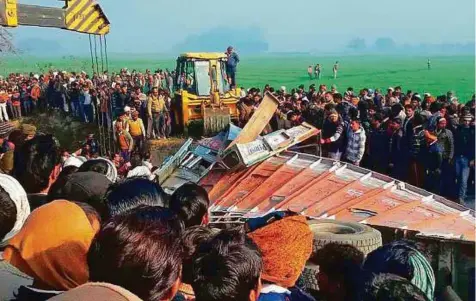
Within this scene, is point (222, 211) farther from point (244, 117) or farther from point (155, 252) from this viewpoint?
point (244, 117)

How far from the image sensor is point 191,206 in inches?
131

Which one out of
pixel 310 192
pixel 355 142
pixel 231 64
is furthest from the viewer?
pixel 231 64

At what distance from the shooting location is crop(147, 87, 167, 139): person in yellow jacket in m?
17.0

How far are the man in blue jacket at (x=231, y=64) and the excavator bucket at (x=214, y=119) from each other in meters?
1.90

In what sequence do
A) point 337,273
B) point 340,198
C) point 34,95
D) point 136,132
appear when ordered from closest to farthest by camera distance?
point 337,273, point 340,198, point 136,132, point 34,95

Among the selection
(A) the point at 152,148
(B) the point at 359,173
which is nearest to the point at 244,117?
(A) the point at 152,148

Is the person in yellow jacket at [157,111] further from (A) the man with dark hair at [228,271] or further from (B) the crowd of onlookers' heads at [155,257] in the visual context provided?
(A) the man with dark hair at [228,271]

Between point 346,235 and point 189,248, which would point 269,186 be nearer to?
point 346,235

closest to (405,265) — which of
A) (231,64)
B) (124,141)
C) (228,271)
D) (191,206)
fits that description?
(228,271)

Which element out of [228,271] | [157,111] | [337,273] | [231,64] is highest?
[231,64]

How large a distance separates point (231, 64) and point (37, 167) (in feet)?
48.0

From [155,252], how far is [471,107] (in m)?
8.88

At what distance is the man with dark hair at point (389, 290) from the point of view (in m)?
2.06

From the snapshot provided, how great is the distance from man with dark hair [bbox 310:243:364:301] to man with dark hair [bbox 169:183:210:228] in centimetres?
72
